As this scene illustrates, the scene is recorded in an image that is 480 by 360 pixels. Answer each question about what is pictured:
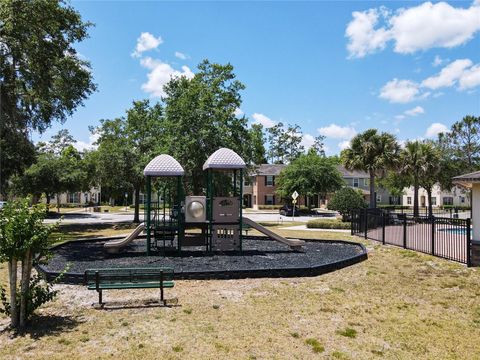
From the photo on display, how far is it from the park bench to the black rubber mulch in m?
2.02

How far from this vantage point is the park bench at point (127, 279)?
8.30m

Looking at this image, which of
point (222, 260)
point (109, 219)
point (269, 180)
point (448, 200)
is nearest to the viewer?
point (222, 260)

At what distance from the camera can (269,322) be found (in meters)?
7.31

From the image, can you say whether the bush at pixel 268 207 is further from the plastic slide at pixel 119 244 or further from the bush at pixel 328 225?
the plastic slide at pixel 119 244

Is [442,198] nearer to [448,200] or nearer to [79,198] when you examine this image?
[448,200]

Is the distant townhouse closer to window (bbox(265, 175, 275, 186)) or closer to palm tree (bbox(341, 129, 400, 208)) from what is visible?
window (bbox(265, 175, 275, 186))

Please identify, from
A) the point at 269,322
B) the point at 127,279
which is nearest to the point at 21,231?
the point at 127,279

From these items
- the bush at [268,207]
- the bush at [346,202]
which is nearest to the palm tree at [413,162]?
the bush at [346,202]

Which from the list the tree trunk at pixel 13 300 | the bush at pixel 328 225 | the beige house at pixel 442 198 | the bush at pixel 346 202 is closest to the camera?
the tree trunk at pixel 13 300

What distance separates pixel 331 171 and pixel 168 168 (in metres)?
37.7

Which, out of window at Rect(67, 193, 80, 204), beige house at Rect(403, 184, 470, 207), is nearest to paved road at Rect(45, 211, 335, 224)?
beige house at Rect(403, 184, 470, 207)

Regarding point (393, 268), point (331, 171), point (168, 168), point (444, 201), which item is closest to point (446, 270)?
point (393, 268)

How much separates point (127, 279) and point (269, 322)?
125 inches

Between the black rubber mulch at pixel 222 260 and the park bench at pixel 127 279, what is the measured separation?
2.02 m
